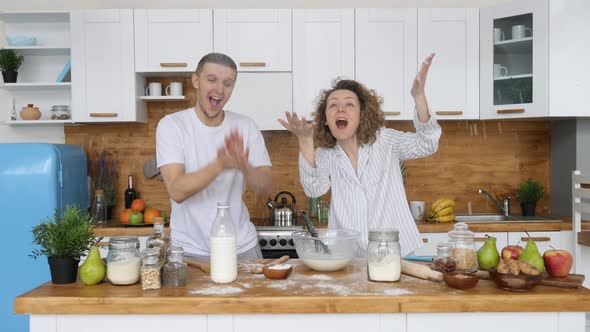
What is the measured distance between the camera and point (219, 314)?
64.7 inches

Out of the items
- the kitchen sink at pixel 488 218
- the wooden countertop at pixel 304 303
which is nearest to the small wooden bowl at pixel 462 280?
the wooden countertop at pixel 304 303

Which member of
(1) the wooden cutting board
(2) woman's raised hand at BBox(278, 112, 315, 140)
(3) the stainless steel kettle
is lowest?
(3) the stainless steel kettle

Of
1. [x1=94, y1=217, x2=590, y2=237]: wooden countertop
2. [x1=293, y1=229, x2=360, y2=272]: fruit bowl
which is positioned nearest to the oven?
[x1=94, y1=217, x2=590, y2=237]: wooden countertop

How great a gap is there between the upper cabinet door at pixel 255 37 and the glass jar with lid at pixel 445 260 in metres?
2.32

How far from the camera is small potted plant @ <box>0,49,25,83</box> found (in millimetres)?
3930

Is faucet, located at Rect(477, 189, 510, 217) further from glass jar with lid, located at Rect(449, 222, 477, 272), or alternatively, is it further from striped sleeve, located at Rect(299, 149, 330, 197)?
glass jar with lid, located at Rect(449, 222, 477, 272)

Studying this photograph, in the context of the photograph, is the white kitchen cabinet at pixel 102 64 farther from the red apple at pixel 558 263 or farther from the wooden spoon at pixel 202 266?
the red apple at pixel 558 263

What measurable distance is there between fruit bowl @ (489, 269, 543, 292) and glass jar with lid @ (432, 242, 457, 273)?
0.15 m

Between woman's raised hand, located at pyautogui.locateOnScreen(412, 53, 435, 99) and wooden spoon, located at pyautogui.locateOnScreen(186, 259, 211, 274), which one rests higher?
woman's raised hand, located at pyautogui.locateOnScreen(412, 53, 435, 99)

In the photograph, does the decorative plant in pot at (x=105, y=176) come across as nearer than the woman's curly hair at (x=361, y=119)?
No

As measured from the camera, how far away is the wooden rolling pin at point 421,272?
5.93 feet

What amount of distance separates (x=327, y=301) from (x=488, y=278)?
1.91 ft

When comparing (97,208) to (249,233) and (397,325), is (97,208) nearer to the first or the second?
(249,233)

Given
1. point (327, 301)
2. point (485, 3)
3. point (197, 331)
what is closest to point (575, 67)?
point (485, 3)
